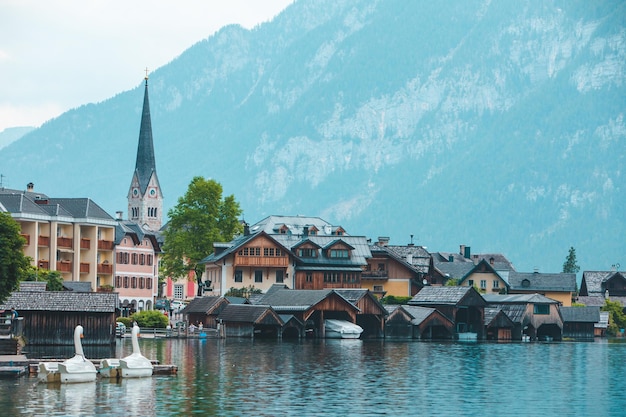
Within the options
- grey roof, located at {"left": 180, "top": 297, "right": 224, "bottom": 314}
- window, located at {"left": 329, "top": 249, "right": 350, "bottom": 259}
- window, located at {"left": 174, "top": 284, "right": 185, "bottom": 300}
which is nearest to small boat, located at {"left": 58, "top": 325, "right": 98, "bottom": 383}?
grey roof, located at {"left": 180, "top": 297, "right": 224, "bottom": 314}

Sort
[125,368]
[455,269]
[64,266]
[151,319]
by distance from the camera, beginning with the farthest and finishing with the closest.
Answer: [455,269]
[64,266]
[151,319]
[125,368]

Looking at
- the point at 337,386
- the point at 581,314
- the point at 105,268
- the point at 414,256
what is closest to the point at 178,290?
the point at 414,256

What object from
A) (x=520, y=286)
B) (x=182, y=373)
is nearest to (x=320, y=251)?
(x=520, y=286)

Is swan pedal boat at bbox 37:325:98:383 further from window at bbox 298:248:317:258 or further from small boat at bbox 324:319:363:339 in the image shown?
window at bbox 298:248:317:258

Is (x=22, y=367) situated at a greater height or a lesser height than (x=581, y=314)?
lesser

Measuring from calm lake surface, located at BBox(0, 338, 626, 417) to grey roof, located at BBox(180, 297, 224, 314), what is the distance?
17.9 metres

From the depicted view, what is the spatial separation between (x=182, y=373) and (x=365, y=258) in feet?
233

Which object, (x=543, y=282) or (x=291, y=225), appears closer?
(x=291, y=225)

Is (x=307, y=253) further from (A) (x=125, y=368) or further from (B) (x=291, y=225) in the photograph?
(A) (x=125, y=368)

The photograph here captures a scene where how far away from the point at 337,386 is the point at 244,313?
48.7m

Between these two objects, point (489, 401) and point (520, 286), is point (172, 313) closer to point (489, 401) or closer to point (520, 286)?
point (520, 286)

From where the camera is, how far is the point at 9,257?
239 feet

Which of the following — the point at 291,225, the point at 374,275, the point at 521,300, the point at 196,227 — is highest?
the point at 291,225

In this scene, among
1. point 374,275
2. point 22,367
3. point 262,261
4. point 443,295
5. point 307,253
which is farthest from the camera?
point 374,275
